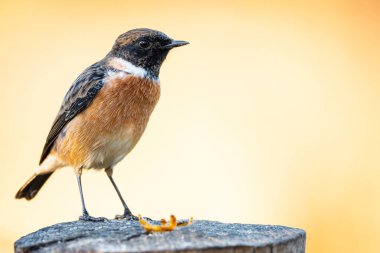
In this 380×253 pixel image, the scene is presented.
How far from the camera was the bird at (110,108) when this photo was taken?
20.5 ft

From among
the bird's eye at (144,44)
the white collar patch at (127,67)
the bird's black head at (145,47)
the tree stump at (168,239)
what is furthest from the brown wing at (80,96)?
the tree stump at (168,239)

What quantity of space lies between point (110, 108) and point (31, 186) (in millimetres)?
1421

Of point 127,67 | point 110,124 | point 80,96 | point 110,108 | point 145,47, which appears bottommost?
point 110,124

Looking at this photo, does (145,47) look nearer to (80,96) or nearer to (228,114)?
(80,96)

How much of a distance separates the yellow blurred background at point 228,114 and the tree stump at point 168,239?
3.72 m

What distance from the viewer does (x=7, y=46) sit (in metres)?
9.59

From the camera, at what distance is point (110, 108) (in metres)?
6.22

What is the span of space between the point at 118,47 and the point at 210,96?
110 inches

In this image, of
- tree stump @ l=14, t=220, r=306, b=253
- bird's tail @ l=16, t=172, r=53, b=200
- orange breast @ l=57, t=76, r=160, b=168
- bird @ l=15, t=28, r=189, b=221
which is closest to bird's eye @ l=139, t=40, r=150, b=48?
bird @ l=15, t=28, r=189, b=221

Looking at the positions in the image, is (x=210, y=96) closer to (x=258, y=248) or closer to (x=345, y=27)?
(x=345, y=27)

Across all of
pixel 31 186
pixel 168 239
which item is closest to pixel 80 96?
pixel 31 186

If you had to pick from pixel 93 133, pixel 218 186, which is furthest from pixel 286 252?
pixel 218 186

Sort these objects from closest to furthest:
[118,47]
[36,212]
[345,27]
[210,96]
→ [118,47]
[36,212]
[210,96]
[345,27]

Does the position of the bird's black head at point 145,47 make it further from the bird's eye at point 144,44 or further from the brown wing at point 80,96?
the brown wing at point 80,96
